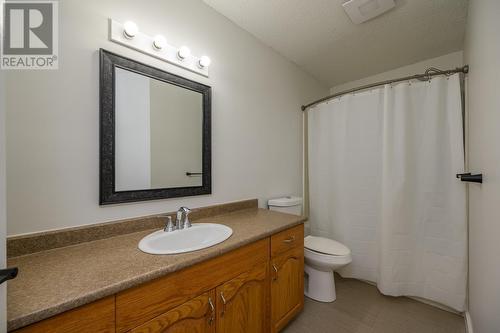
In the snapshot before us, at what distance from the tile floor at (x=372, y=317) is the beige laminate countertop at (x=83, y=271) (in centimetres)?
100

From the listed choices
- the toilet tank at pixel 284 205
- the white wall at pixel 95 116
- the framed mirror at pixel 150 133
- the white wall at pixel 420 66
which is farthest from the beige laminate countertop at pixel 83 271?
the white wall at pixel 420 66

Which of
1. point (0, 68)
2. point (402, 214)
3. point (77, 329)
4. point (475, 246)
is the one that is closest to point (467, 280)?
point (475, 246)

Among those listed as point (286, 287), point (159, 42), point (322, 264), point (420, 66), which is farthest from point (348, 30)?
point (286, 287)

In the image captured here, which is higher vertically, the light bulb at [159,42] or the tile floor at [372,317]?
the light bulb at [159,42]

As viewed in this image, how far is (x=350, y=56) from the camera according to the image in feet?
7.24

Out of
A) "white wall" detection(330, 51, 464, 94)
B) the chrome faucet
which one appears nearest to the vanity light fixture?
the chrome faucet

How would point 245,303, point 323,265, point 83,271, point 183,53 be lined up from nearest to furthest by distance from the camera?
point 83,271, point 245,303, point 183,53, point 323,265

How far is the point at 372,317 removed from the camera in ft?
5.21

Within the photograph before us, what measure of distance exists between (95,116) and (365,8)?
1.97m

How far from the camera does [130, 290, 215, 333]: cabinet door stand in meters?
0.77

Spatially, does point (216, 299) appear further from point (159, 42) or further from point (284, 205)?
point (159, 42)

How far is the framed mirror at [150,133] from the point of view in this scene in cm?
109

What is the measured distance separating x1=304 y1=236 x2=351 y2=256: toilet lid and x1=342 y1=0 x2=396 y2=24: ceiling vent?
191cm

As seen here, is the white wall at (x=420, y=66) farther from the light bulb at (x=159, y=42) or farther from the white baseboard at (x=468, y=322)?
the light bulb at (x=159, y=42)
